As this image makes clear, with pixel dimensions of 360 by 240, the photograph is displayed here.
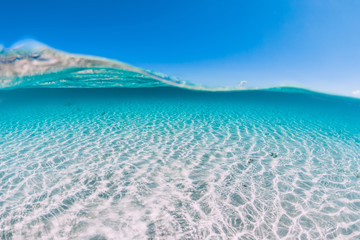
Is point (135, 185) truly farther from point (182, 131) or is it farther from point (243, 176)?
point (182, 131)

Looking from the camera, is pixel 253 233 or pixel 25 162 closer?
pixel 253 233

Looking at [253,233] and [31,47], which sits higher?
[31,47]

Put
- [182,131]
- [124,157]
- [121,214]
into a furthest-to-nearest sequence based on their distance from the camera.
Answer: [182,131] < [124,157] < [121,214]

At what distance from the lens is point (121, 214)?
136 inches

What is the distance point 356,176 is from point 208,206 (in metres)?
4.93

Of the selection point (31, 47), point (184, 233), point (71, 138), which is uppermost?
point (31, 47)

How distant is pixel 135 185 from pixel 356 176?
6.41 meters

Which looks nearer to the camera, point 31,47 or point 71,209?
point 71,209

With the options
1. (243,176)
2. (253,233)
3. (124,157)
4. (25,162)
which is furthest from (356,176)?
(25,162)

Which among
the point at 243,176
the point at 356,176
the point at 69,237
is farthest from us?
the point at 356,176

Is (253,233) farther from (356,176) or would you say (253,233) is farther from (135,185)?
(356,176)

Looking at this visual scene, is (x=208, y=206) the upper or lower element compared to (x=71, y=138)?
upper

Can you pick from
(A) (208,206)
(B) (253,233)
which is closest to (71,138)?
(A) (208,206)

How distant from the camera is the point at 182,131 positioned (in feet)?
29.6
